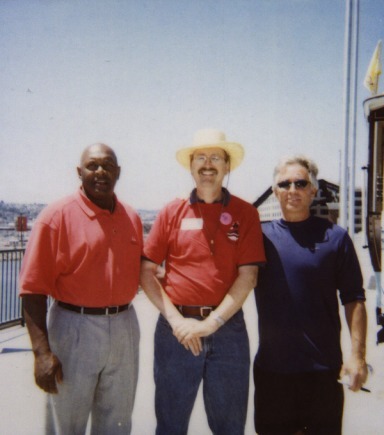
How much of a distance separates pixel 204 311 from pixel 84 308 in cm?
73

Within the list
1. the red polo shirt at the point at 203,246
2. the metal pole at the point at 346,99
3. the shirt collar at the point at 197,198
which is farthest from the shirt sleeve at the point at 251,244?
the metal pole at the point at 346,99

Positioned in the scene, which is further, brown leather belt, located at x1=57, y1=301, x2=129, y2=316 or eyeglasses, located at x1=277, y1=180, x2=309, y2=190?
eyeglasses, located at x1=277, y1=180, x2=309, y2=190

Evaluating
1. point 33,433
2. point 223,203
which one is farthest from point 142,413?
point 223,203

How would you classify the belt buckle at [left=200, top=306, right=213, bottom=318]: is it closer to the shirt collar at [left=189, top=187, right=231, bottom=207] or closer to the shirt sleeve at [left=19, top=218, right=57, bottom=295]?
the shirt collar at [left=189, top=187, right=231, bottom=207]

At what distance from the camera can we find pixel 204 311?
2.45m

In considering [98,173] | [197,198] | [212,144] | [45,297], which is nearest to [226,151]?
[212,144]

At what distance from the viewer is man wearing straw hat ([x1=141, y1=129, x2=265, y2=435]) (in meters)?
2.45

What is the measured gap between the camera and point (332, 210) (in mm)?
12695

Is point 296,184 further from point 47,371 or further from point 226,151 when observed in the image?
point 47,371

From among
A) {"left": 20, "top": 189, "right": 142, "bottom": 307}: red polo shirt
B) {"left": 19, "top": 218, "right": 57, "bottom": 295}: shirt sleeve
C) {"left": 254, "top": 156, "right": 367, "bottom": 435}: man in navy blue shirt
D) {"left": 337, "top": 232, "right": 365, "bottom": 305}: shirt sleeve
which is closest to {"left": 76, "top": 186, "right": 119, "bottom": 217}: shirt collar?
{"left": 20, "top": 189, "right": 142, "bottom": 307}: red polo shirt

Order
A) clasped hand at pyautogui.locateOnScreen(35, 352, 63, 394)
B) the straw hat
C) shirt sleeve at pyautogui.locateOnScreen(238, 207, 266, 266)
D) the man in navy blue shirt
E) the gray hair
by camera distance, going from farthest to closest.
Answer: the straw hat, the gray hair, shirt sleeve at pyautogui.locateOnScreen(238, 207, 266, 266), the man in navy blue shirt, clasped hand at pyautogui.locateOnScreen(35, 352, 63, 394)

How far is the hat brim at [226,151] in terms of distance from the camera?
2701 mm

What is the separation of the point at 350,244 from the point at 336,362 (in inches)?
28.3

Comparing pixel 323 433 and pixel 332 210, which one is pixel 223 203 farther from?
pixel 332 210
